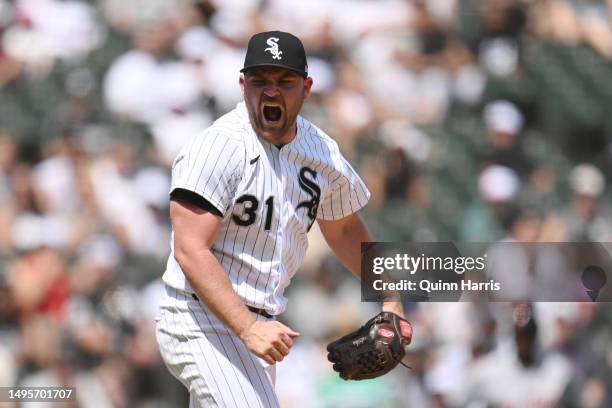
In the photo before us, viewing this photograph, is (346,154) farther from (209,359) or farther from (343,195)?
(209,359)

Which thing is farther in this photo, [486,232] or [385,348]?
[486,232]

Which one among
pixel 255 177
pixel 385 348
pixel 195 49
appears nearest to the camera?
pixel 255 177

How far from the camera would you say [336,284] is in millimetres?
5816

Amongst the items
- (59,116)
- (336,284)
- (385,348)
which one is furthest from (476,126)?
(385,348)

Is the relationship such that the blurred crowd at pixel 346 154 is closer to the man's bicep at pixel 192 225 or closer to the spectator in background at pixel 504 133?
the spectator in background at pixel 504 133

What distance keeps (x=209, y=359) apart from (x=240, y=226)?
396 mm

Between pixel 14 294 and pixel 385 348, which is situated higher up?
pixel 14 294

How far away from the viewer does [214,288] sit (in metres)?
2.98

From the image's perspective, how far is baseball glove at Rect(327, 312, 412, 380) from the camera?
11.5 feet

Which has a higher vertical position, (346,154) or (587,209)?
(346,154)

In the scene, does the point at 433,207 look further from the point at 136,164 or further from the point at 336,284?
the point at 136,164

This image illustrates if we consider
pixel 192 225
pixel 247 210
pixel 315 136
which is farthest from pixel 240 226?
pixel 315 136

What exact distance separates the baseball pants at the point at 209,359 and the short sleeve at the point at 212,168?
34cm

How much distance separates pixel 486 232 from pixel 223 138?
3.07 metres
